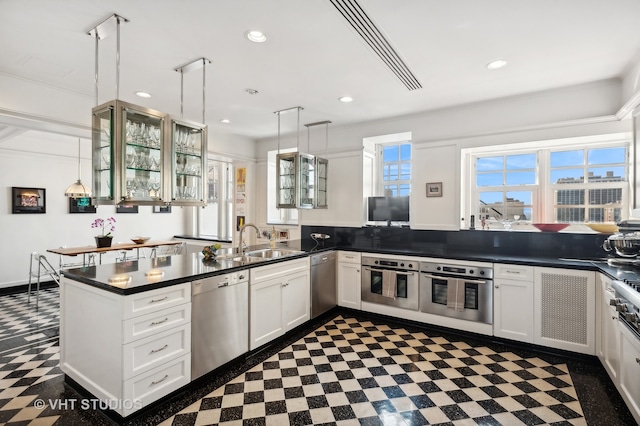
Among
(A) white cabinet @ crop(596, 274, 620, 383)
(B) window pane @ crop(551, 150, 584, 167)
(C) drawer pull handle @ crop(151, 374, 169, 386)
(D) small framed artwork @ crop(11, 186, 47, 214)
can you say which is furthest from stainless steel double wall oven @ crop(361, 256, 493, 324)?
(D) small framed artwork @ crop(11, 186, 47, 214)

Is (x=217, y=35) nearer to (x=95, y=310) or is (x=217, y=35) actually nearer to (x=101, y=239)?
(x=95, y=310)

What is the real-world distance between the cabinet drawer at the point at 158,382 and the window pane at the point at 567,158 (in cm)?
440

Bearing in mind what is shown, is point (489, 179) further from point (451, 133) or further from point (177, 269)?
point (177, 269)

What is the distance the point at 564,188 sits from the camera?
3.66 m

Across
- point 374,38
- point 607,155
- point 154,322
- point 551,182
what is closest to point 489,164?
point 551,182

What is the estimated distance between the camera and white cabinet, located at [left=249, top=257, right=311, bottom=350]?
9.81 feet

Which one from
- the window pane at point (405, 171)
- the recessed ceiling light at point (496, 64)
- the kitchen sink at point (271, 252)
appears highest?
the recessed ceiling light at point (496, 64)

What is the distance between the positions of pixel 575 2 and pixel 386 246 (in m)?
3.09

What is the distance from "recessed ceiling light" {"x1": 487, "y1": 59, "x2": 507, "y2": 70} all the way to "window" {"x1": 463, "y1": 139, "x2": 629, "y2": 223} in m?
1.35

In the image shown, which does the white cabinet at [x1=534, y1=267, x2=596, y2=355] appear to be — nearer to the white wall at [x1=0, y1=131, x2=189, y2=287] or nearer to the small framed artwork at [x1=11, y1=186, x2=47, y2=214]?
the white wall at [x1=0, y1=131, x2=189, y2=287]

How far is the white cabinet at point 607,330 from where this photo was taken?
90.7 inches

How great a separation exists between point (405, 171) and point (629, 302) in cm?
314

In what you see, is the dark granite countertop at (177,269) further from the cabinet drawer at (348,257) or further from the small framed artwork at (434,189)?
the small framed artwork at (434,189)

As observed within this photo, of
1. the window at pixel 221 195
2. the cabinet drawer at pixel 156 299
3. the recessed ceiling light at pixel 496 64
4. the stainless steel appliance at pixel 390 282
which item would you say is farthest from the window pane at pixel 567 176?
the window at pixel 221 195
